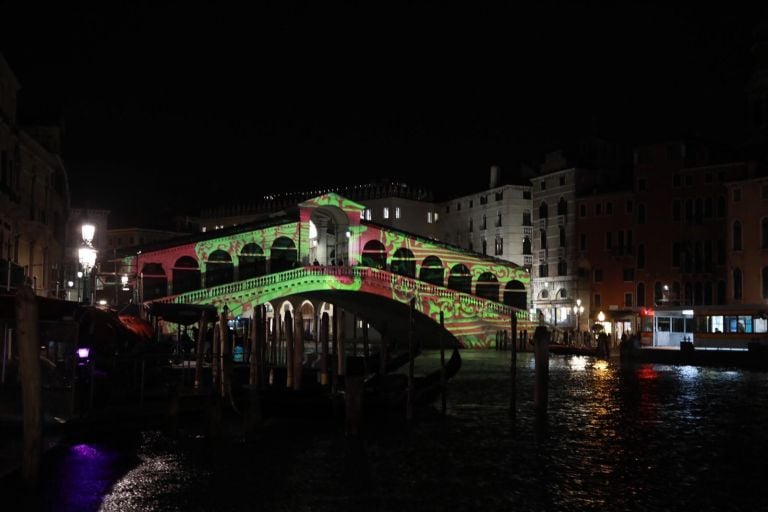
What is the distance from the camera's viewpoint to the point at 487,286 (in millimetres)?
54281

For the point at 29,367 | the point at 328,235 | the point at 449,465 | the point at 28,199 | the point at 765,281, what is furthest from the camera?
the point at 328,235

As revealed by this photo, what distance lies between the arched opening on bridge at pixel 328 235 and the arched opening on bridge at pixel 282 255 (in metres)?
1.30

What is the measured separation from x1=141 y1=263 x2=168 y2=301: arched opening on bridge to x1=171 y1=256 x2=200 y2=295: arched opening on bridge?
59 cm

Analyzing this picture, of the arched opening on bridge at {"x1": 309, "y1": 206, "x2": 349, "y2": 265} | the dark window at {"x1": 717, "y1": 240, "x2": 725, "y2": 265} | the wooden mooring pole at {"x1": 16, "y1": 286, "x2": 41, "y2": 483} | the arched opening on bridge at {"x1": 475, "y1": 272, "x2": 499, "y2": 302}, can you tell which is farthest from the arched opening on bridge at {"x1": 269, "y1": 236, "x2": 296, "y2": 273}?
the wooden mooring pole at {"x1": 16, "y1": 286, "x2": 41, "y2": 483}

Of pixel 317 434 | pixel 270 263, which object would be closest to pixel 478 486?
pixel 317 434

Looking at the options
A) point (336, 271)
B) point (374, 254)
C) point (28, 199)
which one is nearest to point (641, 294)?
point (374, 254)

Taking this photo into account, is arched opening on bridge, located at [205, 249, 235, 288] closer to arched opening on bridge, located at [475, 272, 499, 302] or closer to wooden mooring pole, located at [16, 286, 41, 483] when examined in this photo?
arched opening on bridge, located at [475, 272, 499, 302]

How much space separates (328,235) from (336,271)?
6777 millimetres

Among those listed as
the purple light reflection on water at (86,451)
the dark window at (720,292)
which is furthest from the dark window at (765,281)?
the purple light reflection on water at (86,451)

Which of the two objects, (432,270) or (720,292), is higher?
(432,270)

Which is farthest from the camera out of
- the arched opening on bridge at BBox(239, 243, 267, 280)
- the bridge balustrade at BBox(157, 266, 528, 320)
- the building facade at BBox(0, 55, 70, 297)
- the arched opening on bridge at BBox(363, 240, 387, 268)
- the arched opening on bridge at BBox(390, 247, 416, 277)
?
the arched opening on bridge at BBox(390, 247, 416, 277)

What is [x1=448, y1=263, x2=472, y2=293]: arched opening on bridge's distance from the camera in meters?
51.5

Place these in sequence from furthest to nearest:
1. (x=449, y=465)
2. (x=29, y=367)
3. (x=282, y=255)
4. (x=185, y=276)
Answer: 1. (x=282, y=255)
2. (x=185, y=276)
3. (x=449, y=465)
4. (x=29, y=367)

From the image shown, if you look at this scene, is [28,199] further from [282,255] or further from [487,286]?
[487,286]
